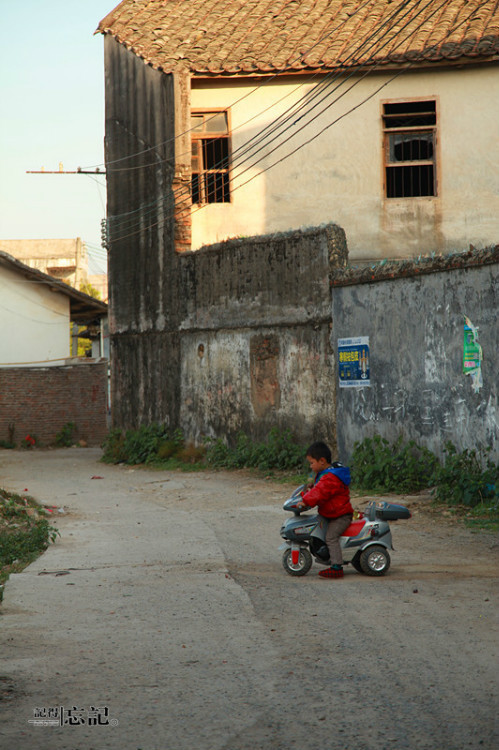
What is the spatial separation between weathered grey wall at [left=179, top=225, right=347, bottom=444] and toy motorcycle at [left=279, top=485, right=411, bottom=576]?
7.09 metres

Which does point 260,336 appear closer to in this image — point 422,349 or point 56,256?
point 422,349

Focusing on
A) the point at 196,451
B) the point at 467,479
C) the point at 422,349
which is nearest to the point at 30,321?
the point at 196,451

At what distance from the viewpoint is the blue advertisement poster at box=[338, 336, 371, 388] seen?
1389cm

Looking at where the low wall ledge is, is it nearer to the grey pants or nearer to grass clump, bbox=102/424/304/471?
grass clump, bbox=102/424/304/471

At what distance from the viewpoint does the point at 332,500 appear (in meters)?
7.54

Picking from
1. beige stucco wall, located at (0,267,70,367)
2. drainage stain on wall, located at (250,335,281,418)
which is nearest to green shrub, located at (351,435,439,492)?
drainage stain on wall, located at (250,335,281,418)

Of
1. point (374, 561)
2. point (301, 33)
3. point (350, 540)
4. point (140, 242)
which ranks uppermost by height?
point (301, 33)

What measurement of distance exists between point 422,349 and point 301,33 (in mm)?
10984

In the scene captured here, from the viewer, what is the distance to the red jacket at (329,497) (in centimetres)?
741

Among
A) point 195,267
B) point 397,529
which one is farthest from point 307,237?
point 397,529

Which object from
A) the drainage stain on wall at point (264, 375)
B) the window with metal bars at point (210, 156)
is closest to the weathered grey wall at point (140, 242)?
the window with metal bars at point (210, 156)

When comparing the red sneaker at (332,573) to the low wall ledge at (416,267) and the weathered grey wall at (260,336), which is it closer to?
the low wall ledge at (416,267)

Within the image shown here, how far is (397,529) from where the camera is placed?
10.1 metres

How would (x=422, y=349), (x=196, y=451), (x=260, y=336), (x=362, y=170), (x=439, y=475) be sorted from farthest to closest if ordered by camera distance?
(x=362, y=170) → (x=196, y=451) → (x=260, y=336) → (x=422, y=349) → (x=439, y=475)
